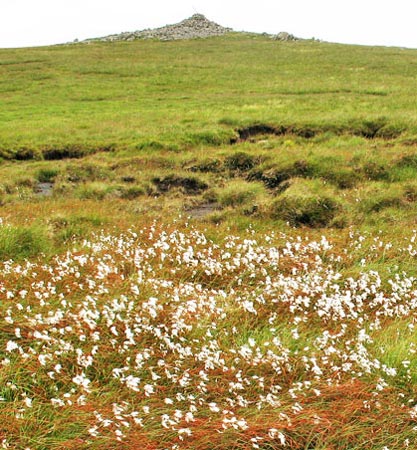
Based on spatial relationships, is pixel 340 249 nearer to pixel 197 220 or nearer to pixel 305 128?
pixel 197 220

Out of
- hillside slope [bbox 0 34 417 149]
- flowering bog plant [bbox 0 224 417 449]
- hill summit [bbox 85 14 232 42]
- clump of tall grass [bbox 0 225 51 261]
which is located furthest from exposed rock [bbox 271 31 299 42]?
flowering bog plant [bbox 0 224 417 449]

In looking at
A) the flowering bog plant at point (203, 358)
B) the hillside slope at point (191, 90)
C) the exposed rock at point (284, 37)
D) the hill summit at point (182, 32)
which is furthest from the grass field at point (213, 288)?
the hill summit at point (182, 32)

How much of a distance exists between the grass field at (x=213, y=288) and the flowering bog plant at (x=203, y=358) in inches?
1.1

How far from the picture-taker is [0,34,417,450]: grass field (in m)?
4.99

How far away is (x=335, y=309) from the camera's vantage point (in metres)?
7.18

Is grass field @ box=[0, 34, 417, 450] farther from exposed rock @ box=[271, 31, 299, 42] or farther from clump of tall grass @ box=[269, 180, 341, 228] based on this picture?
exposed rock @ box=[271, 31, 299, 42]

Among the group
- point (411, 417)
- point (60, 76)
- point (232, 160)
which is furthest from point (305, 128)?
point (60, 76)

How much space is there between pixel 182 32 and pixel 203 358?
89.7 metres

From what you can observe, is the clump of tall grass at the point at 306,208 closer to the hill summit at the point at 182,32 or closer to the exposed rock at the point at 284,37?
the exposed rock at the point at 284,37

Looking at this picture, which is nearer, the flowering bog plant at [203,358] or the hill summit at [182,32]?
the flowering bog plant at [203,358]

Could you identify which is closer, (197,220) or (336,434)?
(336,434)

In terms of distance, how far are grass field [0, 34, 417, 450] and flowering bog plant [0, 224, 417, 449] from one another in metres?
0.03

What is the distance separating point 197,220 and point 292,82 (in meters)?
32.2

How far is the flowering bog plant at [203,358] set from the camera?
15.7ft
